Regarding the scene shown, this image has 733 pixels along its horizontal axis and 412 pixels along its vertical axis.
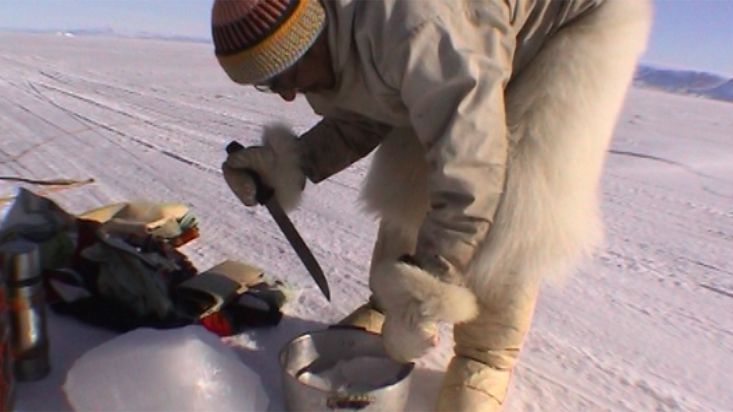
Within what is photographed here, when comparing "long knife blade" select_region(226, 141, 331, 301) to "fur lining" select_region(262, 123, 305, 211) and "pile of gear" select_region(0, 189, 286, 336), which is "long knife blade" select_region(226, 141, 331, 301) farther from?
"pile of gear" select_region(0, 189, 286, 336)

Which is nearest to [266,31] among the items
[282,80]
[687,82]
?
[282,80]

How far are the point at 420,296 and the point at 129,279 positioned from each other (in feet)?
2.81

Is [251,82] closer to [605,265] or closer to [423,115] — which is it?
[423,115]

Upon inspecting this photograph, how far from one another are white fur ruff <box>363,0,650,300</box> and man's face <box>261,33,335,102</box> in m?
0.37

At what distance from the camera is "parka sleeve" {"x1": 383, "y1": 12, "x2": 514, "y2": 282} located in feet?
4.34

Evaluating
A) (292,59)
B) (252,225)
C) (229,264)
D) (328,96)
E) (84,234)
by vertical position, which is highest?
(292,59)

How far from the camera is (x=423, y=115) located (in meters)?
1.38

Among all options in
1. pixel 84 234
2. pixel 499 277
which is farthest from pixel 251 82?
pixel 84 234

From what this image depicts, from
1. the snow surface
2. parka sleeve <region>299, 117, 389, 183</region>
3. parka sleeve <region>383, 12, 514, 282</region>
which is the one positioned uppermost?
parka sleeve <region>383, 12, 514, 282</region>

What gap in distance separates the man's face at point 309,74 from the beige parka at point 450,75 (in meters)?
0.02

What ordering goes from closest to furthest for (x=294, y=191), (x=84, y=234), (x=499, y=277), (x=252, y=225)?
1. (x=499, y=277)
2. (x=294, y=191)
3. (x=84, y=234)
4. (x=252, y=225)

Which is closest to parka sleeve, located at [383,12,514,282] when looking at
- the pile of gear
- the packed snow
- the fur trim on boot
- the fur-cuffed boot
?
the fur trim on boot

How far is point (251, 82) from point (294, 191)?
1.59 ft

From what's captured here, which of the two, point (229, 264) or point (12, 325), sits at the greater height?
point (12, 325)
